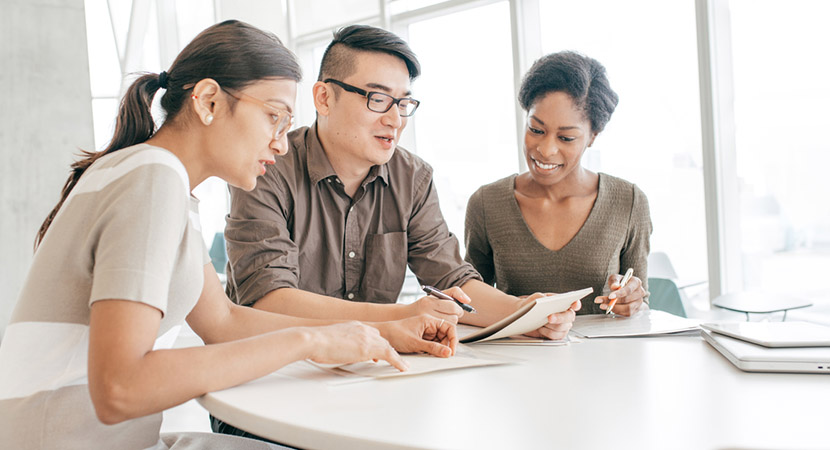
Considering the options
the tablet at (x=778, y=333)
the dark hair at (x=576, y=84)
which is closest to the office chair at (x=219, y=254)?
the dark hair at (x=576, y=84)

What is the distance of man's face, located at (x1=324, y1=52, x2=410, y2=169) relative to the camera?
80.1 inches

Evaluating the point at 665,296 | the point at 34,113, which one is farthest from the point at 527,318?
the point at 34,113

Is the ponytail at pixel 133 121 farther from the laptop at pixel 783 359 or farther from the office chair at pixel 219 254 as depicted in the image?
the office chair at pixel 219 254

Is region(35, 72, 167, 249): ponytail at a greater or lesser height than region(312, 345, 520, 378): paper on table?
greater

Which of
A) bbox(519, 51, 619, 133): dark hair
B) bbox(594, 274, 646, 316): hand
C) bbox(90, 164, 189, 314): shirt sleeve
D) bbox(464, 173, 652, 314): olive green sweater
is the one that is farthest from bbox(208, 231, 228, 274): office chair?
bbox(90, 164, 189, 314): shirt sleeve

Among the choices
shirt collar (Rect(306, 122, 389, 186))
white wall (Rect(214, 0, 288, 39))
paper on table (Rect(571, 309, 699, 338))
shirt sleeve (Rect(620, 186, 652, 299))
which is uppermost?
white wall (Rect(214, 0, 288, 39))

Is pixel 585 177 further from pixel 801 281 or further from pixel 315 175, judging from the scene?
pixel 801 281

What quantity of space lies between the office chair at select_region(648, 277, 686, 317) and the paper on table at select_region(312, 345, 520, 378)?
1.49 meters

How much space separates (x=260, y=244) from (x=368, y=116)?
539mm

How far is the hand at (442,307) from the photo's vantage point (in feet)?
5.16

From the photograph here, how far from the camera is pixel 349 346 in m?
1.21

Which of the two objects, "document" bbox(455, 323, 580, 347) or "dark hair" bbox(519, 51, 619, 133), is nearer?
"document" bbox(455, 323, 580, 347)

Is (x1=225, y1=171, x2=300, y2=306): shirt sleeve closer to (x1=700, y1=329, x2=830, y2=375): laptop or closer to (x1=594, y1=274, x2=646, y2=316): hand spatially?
(x1=594, y1=274, x2=646, y2=316): hand

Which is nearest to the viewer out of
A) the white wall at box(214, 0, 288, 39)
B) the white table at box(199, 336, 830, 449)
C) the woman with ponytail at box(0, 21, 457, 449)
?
the white table at box(199, 336, 830, 449)
